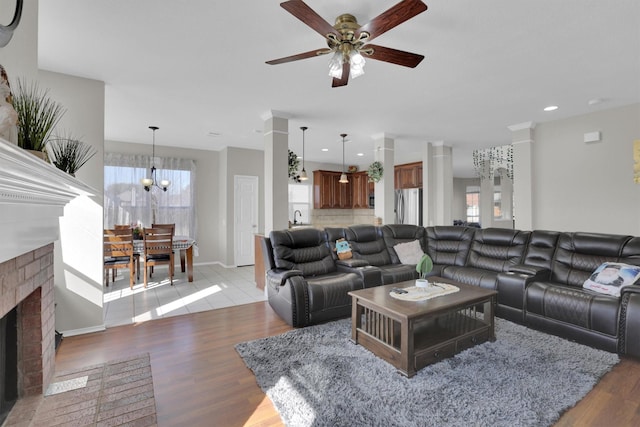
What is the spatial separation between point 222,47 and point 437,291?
2937 mm

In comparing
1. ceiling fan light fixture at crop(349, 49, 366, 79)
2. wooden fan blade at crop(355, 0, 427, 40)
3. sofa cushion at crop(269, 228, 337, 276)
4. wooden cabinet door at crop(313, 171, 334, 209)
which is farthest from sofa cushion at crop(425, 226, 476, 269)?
wooden cabinet door at crop(313, 171, 334, 209)

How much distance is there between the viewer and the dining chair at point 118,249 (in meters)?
4.60

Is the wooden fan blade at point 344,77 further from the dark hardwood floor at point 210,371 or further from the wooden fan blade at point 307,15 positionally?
the dark hardwood floor at point 210,371

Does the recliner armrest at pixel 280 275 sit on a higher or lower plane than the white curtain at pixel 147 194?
lower

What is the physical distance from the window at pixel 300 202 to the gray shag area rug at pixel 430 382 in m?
5.52

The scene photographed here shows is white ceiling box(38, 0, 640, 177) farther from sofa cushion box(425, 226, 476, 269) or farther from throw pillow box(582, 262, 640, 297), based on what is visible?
throw pillow box(582, 262, 640, 297)

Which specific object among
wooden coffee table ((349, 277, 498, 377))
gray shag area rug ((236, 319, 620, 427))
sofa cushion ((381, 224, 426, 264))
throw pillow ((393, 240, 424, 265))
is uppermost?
sofa cushion ((381, 224, 426, 264))

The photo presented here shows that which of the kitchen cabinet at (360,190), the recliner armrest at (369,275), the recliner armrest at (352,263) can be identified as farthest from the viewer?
the kitchen cabinet at (360,190)

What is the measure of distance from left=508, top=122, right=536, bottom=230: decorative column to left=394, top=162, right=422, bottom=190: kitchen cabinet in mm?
2212

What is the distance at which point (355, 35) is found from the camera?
2.01 m

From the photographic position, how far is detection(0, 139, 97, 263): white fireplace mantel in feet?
3.29

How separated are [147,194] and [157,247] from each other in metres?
2.02

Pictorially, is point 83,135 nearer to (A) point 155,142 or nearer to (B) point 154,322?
(B) point 154,322

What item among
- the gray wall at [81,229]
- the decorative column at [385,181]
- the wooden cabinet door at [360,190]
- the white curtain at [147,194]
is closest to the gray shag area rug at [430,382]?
the gray wall at [81,229]
